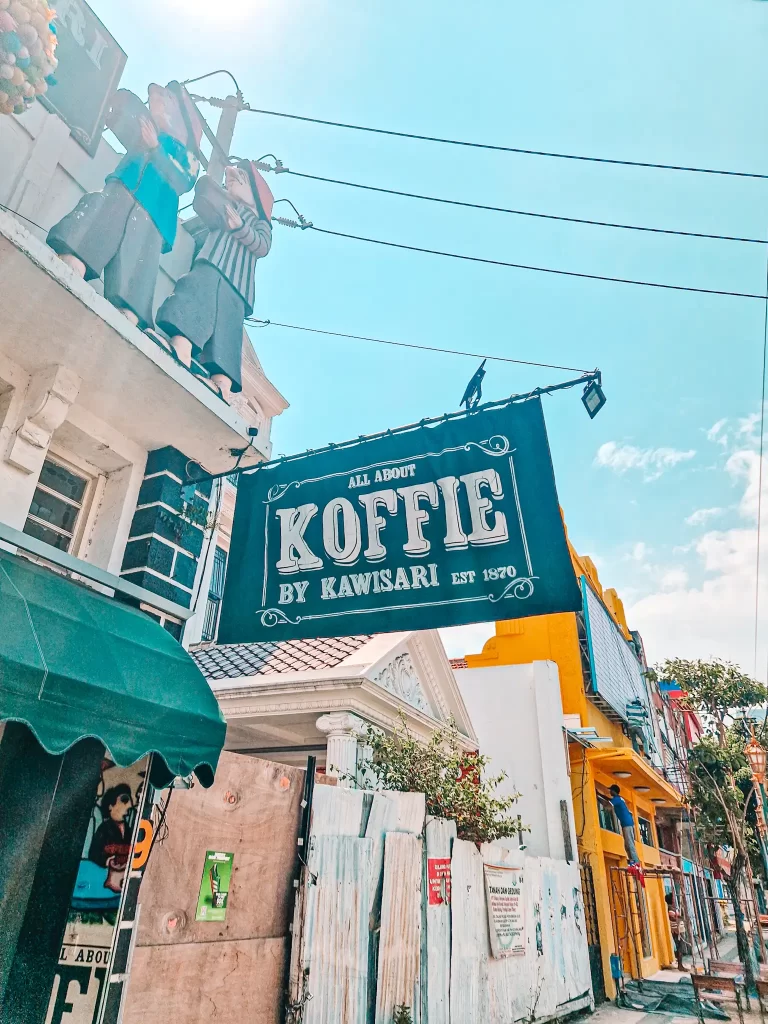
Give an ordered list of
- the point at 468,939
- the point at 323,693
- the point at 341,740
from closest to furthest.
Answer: the point at 468,939 < the point at 341,740 < the point at 323,693

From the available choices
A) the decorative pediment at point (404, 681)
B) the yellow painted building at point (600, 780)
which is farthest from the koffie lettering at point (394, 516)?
the yellow painted building at point (600, 780)

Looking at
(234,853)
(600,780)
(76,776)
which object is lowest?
(234,853)

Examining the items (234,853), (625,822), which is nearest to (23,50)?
(234,853)

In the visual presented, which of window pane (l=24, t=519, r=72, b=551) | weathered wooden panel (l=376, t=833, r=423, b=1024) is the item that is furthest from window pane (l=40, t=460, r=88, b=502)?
weathered wooden panel (l=376, t=833, r=423, b=1024)

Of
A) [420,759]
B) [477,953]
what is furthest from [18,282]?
[477,953]

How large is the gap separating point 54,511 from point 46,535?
26 centimetres

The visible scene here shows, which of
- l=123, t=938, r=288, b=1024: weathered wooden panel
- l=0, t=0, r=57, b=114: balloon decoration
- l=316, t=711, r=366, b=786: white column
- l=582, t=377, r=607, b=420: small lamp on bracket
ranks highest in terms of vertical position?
l=0, t=0, r=57, b=114: balloon decoration

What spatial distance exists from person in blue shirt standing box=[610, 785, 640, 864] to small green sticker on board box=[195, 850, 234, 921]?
16888 mm

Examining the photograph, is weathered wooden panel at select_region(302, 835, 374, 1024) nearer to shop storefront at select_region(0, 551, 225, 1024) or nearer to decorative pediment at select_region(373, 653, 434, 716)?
shop storefront at select_region(0, 551, 225, 1024)

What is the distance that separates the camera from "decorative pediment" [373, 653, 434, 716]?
10241mm

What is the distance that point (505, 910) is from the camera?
8398 mm

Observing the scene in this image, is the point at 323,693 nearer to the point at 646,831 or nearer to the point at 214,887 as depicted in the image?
the point at 214,887

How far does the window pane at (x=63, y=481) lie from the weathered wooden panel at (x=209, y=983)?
3.49m

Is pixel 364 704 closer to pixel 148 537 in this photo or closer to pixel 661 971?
pixel 148 537
